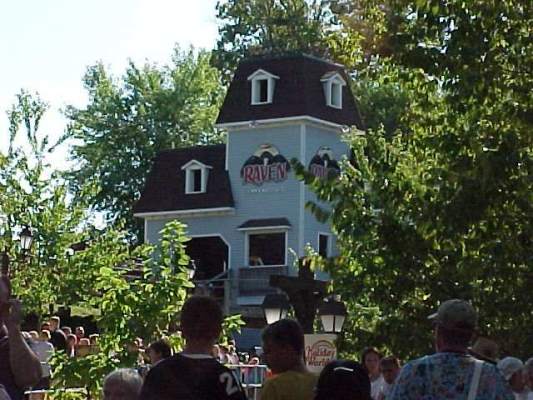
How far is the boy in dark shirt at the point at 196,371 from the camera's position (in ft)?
22.3

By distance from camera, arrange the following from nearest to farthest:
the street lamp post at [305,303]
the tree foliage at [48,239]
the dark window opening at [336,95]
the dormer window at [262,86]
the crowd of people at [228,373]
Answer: the crowd of people at [228,373], the street lamp post at [305,303], the tree foliage at [48,239], the dormer window at [262,86], the dark window opening at [336,95]

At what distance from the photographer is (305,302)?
54.2ft

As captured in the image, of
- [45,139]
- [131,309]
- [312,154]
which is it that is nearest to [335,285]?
[131,309]

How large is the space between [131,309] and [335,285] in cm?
661

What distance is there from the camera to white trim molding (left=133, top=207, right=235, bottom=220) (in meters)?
55.4

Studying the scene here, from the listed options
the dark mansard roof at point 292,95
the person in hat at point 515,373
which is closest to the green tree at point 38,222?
the dark mansard roof at point 292,95

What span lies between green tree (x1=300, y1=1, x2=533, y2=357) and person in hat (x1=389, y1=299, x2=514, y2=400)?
23.2 ft

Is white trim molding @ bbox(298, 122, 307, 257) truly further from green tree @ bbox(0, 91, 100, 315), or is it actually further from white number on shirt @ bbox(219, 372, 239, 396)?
white number on shirt @ bbox(219, 372, 239, 396)

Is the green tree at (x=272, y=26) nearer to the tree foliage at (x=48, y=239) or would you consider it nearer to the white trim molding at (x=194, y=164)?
the white trim molding at (x=194, y=164)

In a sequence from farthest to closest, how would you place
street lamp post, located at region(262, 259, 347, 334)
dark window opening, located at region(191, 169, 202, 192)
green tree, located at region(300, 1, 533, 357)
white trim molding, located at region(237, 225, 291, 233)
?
dark window opening, located at region(191, 169, 202, 192)
white trim molding, located at region(237, 225, 291, 233)
street lamp post, located at region(262, 259, 347, 334)
green tree, located at region(300, 1, 533, 357)

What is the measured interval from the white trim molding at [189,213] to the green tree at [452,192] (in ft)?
129

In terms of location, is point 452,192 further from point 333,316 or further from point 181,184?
point 181,184

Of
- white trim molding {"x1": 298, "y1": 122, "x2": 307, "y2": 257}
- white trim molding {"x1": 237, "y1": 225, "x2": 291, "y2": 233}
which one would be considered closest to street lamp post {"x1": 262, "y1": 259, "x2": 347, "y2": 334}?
Result: white trim molding {"x1": 298, "y1": 122, "x2": 307, "y2": 257}

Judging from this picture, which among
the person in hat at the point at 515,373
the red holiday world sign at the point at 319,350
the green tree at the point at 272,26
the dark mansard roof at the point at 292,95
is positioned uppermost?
the green tree at the point at 272,26
